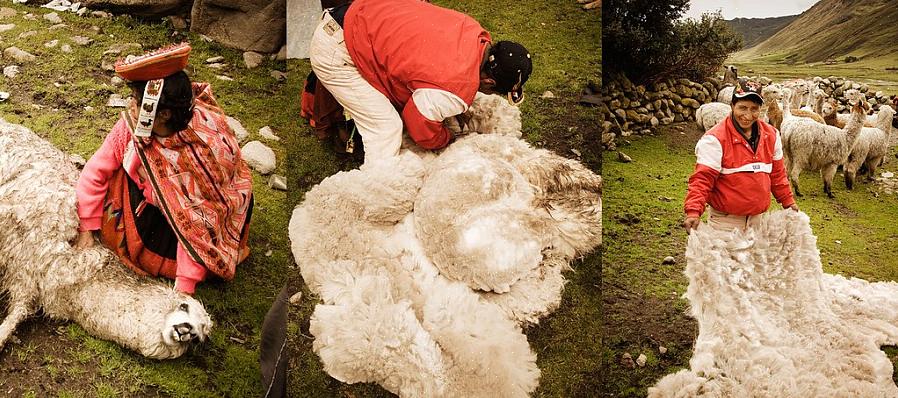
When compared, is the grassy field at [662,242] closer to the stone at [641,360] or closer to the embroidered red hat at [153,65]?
the stone at [641,360]

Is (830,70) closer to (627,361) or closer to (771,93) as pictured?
(771,93)

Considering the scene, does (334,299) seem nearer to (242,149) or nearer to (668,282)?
(242,149)

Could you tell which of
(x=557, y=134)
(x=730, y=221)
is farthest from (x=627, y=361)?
(x=557, y=134)

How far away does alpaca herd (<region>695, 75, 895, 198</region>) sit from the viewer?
2.10m

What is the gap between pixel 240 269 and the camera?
2408mm

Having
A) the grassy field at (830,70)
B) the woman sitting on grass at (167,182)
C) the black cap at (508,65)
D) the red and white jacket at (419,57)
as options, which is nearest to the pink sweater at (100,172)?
the woman sitting on grass at (167,182)

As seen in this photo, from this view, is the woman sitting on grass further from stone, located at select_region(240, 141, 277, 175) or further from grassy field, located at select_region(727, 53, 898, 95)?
grassy field, located at select_region(727, 53, 898, 95)

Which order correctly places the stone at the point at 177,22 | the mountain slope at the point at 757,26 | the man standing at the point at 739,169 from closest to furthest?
1. the man standing at the point at 739,169
2. the mountain slope at the point at 757,26
3. the stone at the point at 177,22

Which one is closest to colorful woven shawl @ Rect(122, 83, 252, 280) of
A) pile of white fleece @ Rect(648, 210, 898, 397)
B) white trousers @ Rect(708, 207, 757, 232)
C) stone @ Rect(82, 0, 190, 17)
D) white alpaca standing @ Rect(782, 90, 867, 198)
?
stone @ Rect(82, 0, 190, 17)

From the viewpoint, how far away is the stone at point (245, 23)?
2.54 metres

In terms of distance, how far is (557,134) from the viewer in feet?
7.17

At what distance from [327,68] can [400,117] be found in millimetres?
365

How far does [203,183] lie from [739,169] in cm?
193

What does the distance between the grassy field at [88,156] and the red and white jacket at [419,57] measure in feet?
1.85
